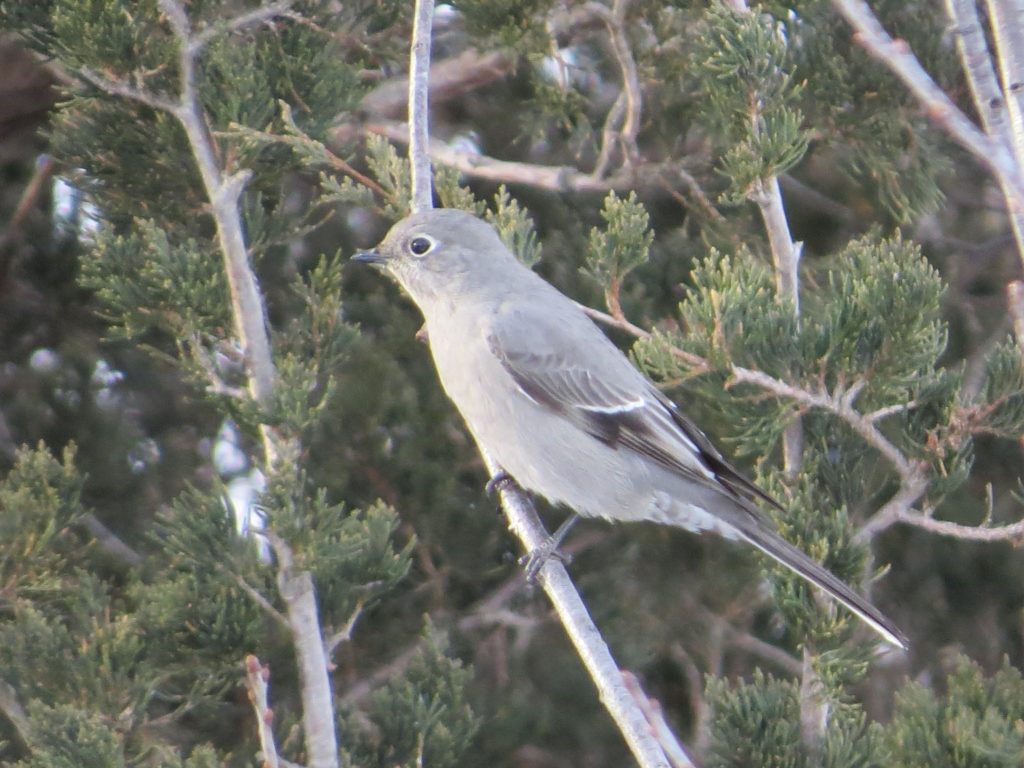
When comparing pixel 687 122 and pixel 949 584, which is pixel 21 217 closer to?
pixel 687 122

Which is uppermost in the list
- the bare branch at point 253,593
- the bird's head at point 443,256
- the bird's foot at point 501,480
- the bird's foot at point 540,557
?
the bird's head at point 443,256

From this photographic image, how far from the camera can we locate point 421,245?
177 inches

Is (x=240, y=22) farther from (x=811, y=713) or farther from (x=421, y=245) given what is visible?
(x=811, y=713)

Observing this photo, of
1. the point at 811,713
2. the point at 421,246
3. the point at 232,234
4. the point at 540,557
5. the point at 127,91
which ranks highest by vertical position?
the point at 127,91

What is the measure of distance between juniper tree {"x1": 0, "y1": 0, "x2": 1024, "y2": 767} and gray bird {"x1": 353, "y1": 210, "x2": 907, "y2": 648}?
0.17 m

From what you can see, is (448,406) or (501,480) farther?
(448,406)

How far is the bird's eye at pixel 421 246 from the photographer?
4457 millimetres

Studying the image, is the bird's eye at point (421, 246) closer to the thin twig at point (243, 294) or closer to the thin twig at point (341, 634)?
the thin twig at point (243, 294)

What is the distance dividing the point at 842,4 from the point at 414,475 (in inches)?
96.9

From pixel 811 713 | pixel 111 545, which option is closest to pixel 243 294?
pixel 111 545

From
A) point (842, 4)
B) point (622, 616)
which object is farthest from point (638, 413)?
point (842, 4)

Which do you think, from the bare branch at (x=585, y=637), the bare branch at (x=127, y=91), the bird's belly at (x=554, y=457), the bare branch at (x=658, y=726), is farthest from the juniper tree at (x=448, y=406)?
the bare branch at (x=658, y=726)

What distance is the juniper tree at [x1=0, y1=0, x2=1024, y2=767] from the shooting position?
3691 mm

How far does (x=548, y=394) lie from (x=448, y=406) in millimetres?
685
